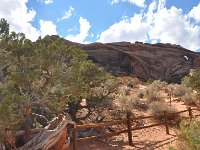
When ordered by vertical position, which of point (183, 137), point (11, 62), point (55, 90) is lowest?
point (183, 137)

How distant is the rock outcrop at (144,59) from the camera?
44.0 meters

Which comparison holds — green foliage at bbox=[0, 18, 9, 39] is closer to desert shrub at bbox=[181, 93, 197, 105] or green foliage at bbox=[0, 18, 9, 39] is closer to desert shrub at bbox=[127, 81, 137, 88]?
desert shrub at bbox=[181, 93, 197, 105]

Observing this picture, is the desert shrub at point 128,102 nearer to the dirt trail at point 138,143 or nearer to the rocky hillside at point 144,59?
the dirt trail at point 138,143

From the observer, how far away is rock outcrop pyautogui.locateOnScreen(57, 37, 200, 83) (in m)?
44.0

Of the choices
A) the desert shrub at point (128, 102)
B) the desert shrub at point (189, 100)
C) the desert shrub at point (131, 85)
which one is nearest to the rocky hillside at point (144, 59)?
the desert shrub at point (131, 85)

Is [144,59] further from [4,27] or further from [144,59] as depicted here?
[4,27]

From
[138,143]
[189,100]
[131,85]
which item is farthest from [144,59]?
[138,143]

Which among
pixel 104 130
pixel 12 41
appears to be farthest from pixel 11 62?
pixel 104 130

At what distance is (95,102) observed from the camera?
1803 cm

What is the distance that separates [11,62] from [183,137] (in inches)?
235

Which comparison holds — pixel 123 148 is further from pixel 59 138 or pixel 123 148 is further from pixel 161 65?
pixel 161 65

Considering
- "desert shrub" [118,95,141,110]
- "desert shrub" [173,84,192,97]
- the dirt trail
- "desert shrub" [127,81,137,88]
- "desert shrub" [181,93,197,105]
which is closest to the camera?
the dirt trail

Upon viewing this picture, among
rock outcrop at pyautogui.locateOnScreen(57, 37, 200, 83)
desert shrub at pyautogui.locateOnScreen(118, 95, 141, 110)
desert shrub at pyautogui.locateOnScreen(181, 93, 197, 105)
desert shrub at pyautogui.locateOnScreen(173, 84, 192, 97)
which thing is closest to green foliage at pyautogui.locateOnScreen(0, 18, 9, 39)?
desert shrub at pyautogui.locateOnScreen(118, 95, 141, 110)

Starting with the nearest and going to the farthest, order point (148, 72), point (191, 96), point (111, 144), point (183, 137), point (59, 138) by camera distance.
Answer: point (183, 137)
point (59, 138)
point (111, 144)
point (191, 96)
point (148, 72)
